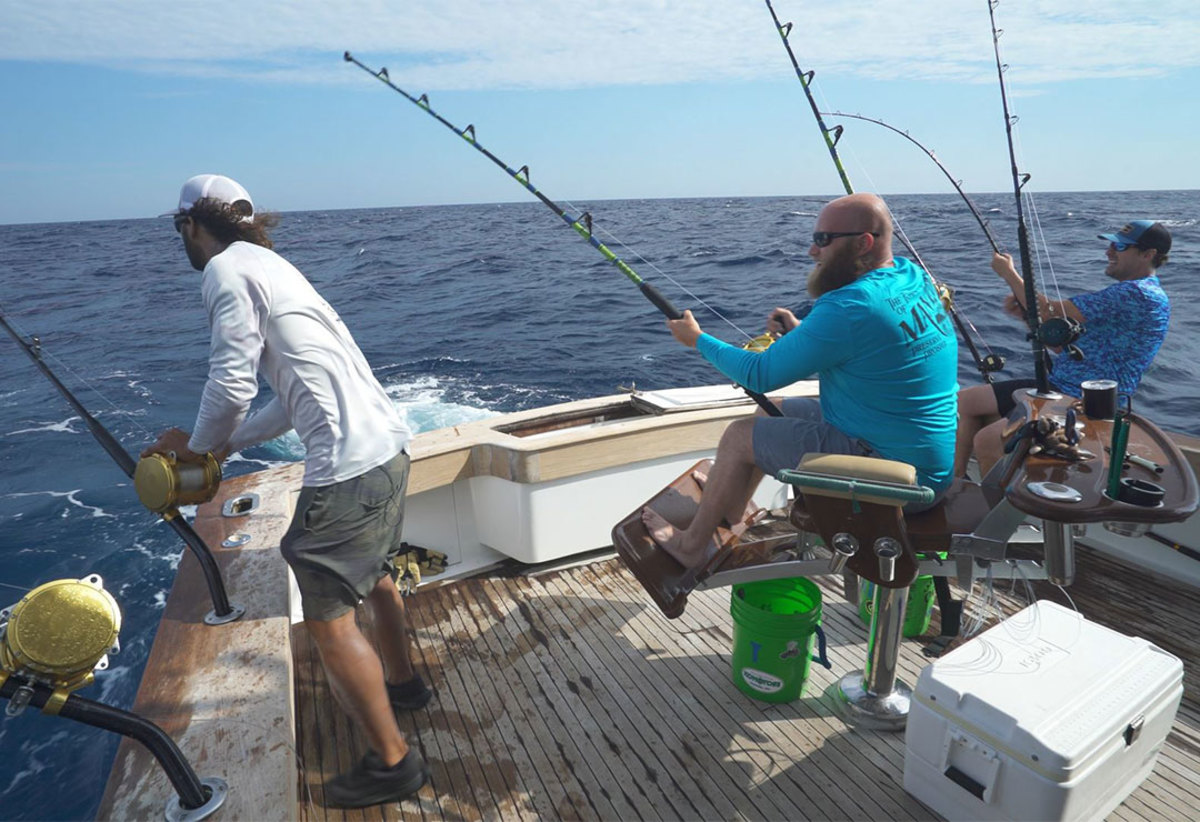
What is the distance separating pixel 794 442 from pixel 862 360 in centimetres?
30

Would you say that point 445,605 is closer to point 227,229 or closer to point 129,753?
point 129,753

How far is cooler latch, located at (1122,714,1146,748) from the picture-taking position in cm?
187

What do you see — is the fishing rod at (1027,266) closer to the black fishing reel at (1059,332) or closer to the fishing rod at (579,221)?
the black fishing reel at (1059,332)

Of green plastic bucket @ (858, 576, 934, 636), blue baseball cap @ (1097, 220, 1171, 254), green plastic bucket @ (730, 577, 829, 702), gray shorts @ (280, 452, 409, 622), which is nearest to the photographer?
gray shorts @ (280, 452, 409, 622)

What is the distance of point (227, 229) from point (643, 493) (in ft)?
7.24

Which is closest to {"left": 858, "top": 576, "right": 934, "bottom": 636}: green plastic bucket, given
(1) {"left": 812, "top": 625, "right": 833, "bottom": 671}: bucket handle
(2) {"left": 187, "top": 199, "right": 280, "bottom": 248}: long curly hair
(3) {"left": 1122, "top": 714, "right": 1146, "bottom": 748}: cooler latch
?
(1) {"left": 812, "top": 625, "right": 833, "bottom": 671}: bucket handle

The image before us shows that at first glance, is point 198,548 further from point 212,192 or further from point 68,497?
point 68,497

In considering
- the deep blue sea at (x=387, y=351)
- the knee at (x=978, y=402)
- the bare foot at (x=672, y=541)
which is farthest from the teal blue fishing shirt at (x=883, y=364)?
the deep blue sea at (x=387, y=351)

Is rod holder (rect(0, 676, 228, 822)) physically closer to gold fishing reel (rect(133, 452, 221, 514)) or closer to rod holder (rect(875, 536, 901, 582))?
gold fishing reel (rect(133, 452, 221, 514))

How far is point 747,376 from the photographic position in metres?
2.09

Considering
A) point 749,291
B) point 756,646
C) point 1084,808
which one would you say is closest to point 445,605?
point 756,646

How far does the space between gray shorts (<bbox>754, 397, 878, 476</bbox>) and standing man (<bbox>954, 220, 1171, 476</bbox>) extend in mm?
1176

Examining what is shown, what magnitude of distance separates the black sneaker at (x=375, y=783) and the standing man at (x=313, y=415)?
25mm

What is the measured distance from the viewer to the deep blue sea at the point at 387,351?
528cm
